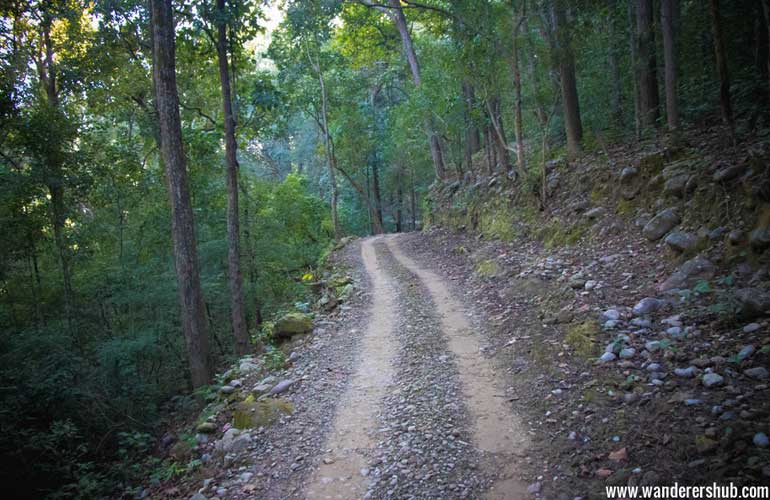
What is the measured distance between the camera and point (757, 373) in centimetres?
363

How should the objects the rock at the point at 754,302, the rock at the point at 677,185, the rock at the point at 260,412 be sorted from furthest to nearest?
the rock at the point at 677,185 < the rock at the point at 260,412 < the rock at the point at 754,302

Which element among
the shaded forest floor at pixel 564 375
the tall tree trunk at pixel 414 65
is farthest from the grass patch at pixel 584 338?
the tall tree trunk at pixel 414 65

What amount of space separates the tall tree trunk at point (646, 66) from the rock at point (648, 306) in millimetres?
7451

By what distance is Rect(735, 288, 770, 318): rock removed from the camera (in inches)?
169

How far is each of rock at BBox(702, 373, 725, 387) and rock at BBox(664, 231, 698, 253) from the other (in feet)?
9.39

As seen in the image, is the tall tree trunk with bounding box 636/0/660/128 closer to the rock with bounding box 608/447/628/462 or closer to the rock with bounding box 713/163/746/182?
the rock with bounding box 713/163/746/182

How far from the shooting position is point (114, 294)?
42.7 feet

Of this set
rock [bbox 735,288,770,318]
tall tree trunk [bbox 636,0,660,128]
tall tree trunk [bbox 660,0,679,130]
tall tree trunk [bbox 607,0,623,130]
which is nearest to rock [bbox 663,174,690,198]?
tall tree trunk [bbox 660,0,679,130]

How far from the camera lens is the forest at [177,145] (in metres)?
8.05

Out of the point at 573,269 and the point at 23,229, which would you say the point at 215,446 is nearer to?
the point at 573,269

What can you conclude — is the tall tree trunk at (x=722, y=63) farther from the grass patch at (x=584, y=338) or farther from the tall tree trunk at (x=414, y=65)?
the tall tree trunk at (x=414, y=65)

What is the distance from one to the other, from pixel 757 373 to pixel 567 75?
9.93 meters

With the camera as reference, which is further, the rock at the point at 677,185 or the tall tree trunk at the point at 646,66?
the tall tree trunk at the point at 646,66

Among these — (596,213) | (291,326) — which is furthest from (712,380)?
(291,326)
